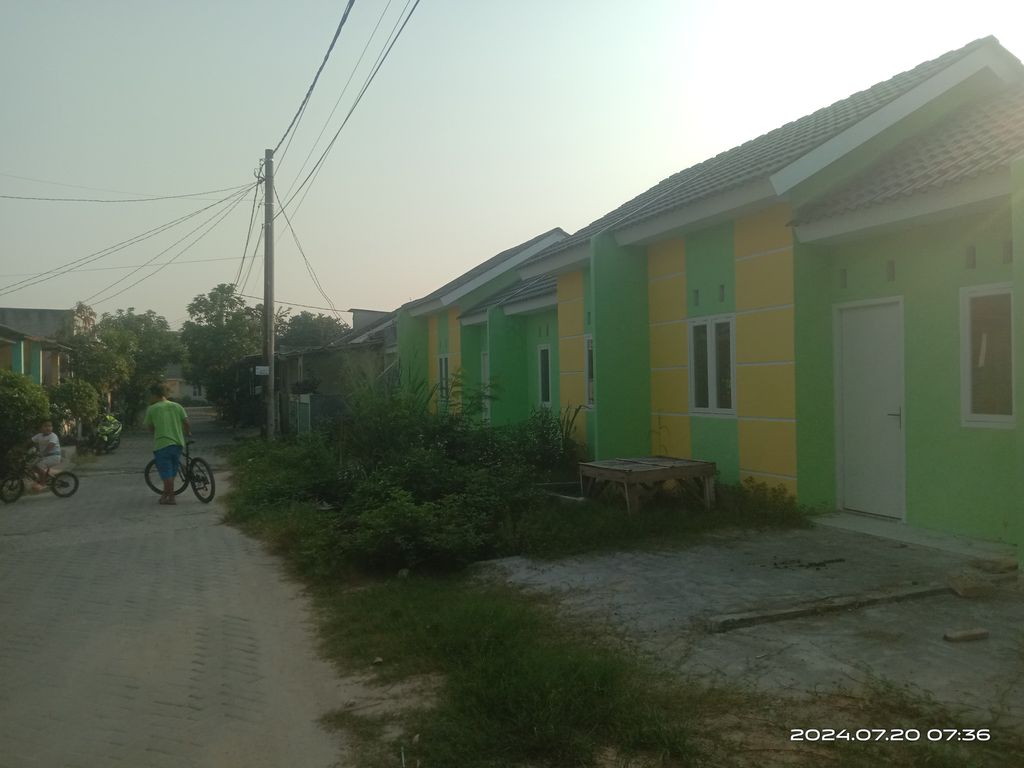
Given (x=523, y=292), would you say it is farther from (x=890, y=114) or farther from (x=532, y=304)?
(x=890, y=114)

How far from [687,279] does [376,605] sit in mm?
6550

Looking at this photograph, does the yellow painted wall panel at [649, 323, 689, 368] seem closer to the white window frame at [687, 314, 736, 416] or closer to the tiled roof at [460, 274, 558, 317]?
the white window frame at [687, 314, 736, 416]

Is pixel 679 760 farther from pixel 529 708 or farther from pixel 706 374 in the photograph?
pixel 706 374

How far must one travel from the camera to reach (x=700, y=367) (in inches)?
445

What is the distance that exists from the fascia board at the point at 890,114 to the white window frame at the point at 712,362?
81.0 inches

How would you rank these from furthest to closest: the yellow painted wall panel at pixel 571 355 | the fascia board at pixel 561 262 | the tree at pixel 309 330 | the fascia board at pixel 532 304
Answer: the tree at pixel 309 330 < the fascia board at pixel 532 304 < the yellow painted wall panel at pixel 571 355 < the fascia board at pixel 561 262

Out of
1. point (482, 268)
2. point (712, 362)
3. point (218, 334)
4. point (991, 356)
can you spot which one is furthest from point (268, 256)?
point (218, 334)

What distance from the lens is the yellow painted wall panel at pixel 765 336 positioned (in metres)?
9.32

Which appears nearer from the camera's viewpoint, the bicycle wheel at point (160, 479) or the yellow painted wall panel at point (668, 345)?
the yellow painted wall panel at point (668, 345)

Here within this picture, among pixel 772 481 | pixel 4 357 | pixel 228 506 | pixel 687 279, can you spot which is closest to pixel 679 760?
pixel 772 481

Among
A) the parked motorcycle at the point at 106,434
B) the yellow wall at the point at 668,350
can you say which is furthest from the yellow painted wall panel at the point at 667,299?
the parked motorcycle at the point at 106,434

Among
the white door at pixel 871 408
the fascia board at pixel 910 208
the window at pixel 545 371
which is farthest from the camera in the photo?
the window at pixel 545 371

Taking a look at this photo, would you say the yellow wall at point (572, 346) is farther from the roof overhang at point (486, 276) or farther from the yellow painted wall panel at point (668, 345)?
the roof overhang at point (486, 276)

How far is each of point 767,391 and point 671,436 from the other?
7.94 ft
